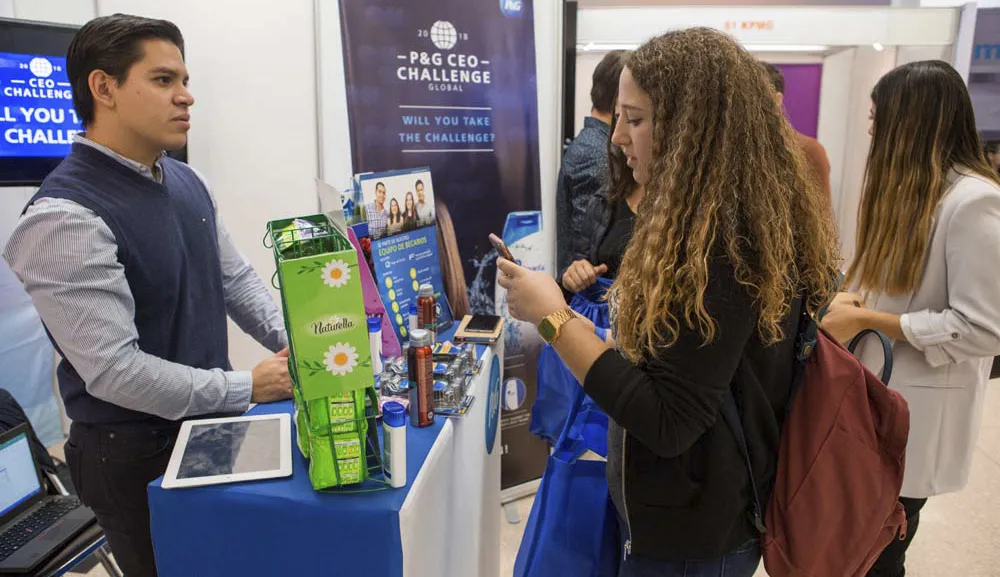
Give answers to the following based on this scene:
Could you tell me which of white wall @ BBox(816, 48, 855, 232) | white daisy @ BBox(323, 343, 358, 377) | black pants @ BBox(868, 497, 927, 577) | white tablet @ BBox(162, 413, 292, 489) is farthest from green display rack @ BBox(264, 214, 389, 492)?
white wall @ BBox(816, 48, 855, 232)

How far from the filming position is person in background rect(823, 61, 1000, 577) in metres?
1.56

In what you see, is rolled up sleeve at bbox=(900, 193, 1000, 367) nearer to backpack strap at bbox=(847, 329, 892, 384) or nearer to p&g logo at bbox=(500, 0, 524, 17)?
backpack strap at bbox=(847, 329, 892, 384)

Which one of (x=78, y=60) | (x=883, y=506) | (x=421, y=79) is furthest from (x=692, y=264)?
(x=421, y=79)

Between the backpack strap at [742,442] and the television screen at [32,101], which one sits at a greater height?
the television screen at [32,101]

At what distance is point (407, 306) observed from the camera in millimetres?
1706

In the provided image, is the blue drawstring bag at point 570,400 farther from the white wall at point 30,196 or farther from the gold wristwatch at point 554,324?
the white wall at point 30,196

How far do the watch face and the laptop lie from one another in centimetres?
154

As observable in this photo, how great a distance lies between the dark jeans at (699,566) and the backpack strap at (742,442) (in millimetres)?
60

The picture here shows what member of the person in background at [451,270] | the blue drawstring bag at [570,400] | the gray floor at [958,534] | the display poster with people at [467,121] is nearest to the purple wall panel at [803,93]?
the display poster with people at [467,121]

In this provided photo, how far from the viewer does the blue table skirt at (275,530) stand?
41.0 inches

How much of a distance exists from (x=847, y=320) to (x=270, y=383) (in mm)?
1348

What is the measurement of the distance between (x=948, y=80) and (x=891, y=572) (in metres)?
1.27

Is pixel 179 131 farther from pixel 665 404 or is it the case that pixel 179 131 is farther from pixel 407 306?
pixel 665 404

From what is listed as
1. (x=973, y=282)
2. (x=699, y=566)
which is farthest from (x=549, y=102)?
(x=699, y=566)
